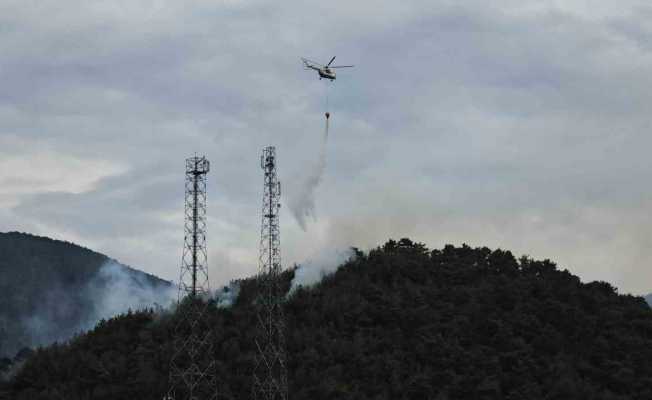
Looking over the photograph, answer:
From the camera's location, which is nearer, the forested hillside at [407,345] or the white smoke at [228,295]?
the forested hillside at [407,345]

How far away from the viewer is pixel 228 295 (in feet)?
603

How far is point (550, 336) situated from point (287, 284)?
160 feet

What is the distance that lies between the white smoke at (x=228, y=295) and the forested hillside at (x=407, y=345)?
6.47 feet

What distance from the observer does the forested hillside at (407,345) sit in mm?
Result: 149000

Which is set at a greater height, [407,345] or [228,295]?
[228,295]

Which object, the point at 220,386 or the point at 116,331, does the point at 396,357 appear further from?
the point at 116,331

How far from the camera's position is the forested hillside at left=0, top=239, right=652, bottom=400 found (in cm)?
14900

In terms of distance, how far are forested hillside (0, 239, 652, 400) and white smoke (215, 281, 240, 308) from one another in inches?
77.6

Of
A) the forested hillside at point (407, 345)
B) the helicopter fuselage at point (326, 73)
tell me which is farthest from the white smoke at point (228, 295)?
the helicopter fuselage at point (326, 73)

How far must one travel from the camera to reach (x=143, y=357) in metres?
155

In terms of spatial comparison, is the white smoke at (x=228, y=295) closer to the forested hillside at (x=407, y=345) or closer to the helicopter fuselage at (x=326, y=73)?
the forested hillside at (x=407, y=345)

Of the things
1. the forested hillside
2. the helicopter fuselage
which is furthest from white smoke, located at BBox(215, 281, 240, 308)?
the helicopter fuselage

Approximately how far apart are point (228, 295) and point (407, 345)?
125ft

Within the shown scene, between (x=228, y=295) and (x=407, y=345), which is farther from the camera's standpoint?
(x=228, y=295)
